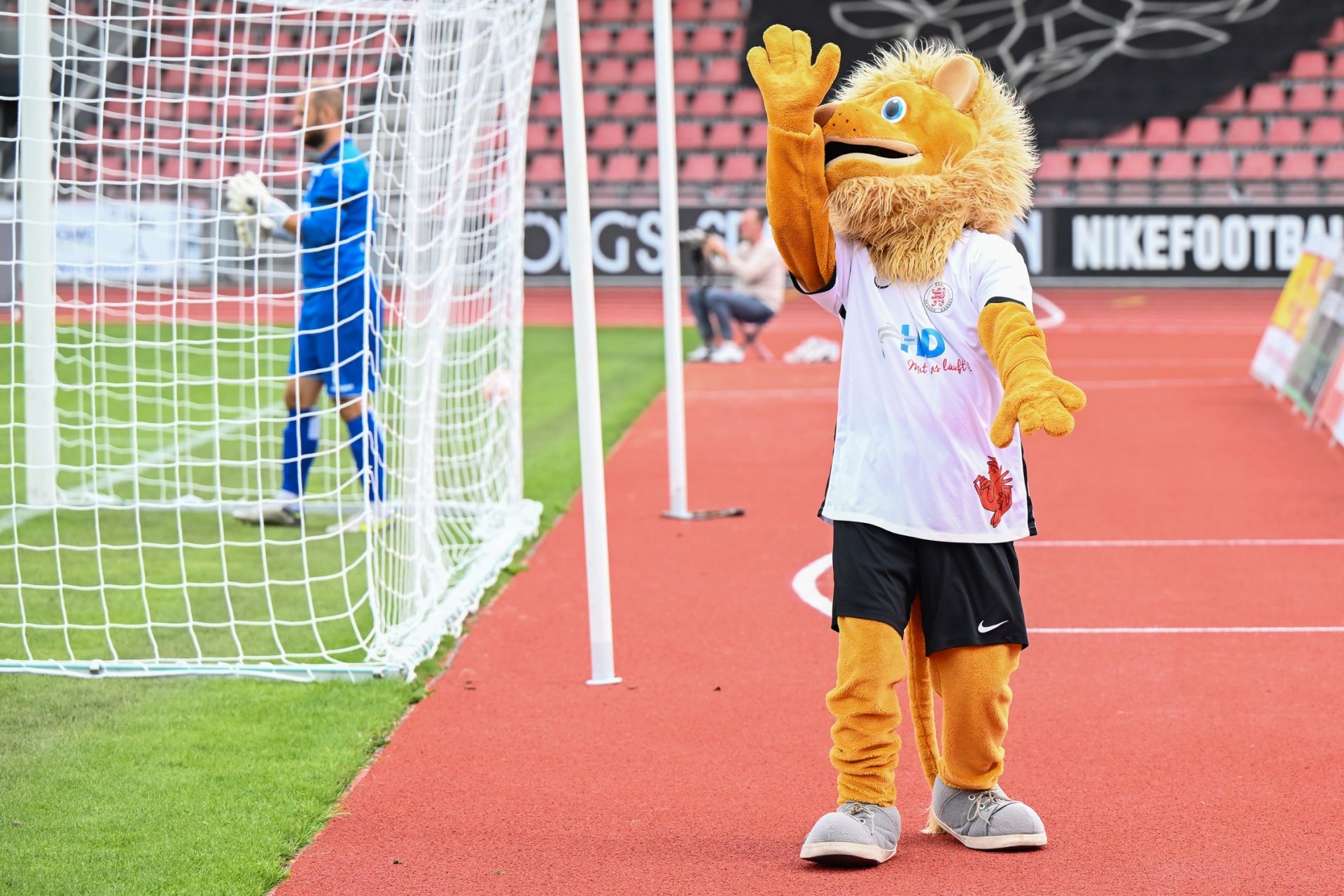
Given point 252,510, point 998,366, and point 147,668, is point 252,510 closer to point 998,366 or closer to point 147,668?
point 147,668

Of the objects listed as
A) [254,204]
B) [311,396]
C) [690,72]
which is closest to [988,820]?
[254,204]

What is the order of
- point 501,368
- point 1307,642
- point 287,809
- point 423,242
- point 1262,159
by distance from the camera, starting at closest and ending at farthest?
point 287,809 → point 1307,642 → point 423,242 → point 501,368 → point 1262,159

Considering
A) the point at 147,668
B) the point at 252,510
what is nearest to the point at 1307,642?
the point at 147,668

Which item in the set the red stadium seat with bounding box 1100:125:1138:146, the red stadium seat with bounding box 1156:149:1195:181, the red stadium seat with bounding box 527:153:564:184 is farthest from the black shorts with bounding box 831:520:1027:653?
the red stadium seat with bounding box 1100:125:1138:146

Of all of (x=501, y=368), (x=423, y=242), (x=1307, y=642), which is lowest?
(x=1307, y=642)

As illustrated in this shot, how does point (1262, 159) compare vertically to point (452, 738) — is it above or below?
above

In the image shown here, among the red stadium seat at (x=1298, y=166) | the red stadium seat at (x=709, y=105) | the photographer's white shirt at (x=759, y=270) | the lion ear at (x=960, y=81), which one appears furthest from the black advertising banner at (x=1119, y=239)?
the lion ear at (x=960, y=81)

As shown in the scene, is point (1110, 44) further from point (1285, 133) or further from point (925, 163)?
point (925, 163)

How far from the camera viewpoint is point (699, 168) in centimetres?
2500

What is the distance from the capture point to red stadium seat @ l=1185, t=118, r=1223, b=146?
2452 centimetres

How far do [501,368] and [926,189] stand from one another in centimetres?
510

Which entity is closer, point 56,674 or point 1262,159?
point 56,674

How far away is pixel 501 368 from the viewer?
8.54 metres

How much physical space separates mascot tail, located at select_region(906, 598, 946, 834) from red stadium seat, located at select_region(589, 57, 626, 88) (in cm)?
2359
